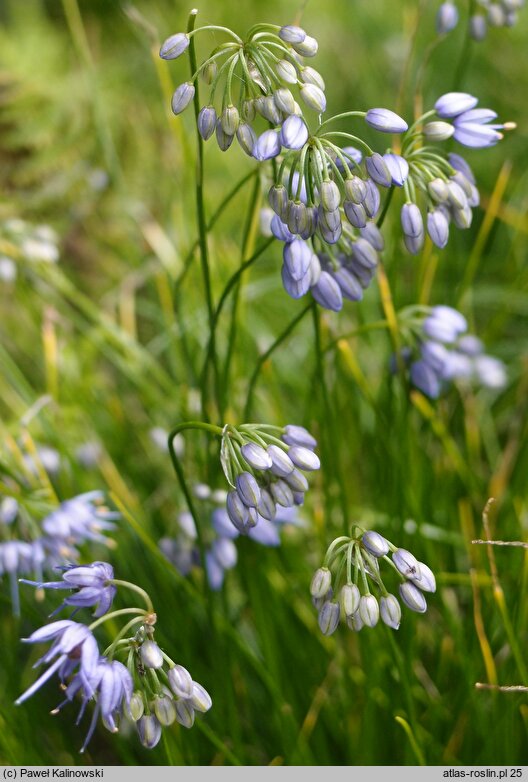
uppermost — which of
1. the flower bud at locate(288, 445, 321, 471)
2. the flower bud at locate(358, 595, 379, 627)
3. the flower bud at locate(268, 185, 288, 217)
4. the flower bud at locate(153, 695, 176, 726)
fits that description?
the flower bud at locate(268, 185, 288, 217)

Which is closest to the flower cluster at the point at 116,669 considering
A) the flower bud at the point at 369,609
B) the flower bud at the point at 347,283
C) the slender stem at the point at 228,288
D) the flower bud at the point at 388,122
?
the flower bud at the point at 369,609

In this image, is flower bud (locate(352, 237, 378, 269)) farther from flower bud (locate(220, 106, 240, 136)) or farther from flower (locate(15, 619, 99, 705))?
flower (locate(15, 619, 99, 705))

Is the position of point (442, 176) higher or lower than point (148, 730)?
higher

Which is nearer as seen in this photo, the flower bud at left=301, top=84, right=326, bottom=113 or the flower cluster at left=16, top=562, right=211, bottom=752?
the flower cluster at left=16, top=562, right=211, bottom=752

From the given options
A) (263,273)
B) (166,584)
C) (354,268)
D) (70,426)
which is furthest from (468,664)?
(263,273)

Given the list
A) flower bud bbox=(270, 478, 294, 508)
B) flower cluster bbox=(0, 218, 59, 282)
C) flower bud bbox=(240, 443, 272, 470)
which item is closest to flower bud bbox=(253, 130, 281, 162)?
flower bud bbox=(240, 443, 272, 470)

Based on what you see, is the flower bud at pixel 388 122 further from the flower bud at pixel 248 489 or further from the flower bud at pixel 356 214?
the flower bud at pixel 248 489

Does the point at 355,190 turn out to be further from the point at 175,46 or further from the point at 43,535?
the point at 43,535

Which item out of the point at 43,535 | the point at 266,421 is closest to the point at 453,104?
the point at 43,535
